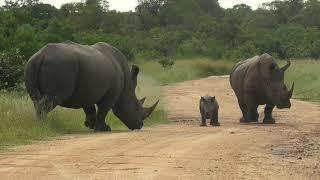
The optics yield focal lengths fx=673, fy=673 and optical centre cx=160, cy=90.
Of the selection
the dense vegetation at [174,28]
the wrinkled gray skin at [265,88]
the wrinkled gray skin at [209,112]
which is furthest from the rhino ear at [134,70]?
the dense vegetation at [174,28]

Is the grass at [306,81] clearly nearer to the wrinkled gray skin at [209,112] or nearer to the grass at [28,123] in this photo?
the wrinkled gray skin at [209,112]

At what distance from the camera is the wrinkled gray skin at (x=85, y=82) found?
1215cm

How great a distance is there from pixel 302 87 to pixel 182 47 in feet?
87.8

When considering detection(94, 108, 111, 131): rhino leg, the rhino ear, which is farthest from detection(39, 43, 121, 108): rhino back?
the rhino ear

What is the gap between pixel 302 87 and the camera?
3130 cm

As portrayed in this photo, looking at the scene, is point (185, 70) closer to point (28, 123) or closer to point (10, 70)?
point (10, 70)

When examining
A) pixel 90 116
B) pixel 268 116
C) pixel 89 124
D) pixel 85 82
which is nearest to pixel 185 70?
pixel 268 116

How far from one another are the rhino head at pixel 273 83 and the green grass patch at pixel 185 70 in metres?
19.5

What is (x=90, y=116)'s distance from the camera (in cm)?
1411

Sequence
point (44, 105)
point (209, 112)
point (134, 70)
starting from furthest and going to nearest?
point (209, 112) → point (134, 70) → point (44, 105)

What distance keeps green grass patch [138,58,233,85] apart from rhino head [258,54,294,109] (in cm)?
1949

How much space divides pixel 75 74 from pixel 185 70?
3228 centimetres

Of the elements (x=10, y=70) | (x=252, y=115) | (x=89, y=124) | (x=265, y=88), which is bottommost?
(x=252, y=115)

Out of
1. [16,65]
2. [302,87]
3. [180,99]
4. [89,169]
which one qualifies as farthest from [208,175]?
[302,87]
